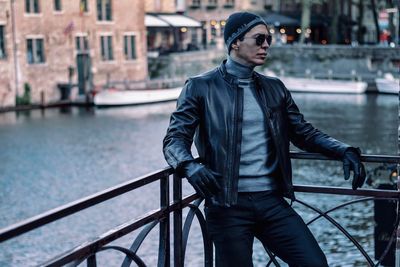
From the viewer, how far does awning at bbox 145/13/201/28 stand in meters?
45.7

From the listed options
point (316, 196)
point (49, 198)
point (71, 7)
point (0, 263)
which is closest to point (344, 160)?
point (0, 263)

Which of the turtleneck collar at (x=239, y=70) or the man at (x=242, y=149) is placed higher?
the turtleneck collar at (x=239, y=70)

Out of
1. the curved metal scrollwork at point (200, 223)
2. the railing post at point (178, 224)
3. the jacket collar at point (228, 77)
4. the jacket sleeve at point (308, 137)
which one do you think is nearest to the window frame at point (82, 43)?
the curved metal scrollwork at point (200, 223)

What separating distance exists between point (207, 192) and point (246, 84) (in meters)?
0.58

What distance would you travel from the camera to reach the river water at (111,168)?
13.3 meters

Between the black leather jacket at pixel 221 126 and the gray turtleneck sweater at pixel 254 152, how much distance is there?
0.03 metres

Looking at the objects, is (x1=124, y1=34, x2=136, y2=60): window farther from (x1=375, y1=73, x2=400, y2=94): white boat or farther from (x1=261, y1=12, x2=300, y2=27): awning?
(x1=375, y1=73, x2=400, y2=94): white boat

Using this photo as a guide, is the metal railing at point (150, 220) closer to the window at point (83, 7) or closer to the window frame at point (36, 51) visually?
the window frame at point (36, 51)

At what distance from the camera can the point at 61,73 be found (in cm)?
3753

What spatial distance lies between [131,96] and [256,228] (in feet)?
113

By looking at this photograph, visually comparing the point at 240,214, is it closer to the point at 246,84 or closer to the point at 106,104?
the point at 246,84

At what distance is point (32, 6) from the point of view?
120ft

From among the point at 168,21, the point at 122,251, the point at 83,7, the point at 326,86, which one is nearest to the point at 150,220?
the point at 122,251

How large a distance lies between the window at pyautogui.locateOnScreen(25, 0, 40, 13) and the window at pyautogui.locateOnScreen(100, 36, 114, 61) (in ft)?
14.3
